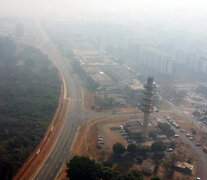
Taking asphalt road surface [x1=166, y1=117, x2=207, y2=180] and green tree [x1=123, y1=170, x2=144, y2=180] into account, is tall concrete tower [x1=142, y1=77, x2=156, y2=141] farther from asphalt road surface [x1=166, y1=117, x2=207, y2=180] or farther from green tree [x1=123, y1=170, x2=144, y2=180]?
green tree [x1=123, y1=170, x2=144, y2=180]

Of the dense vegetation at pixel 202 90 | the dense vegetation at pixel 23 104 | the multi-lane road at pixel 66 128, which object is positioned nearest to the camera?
the multi-lane road at pixel 66 128

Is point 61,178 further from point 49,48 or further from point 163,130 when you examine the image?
point 49,48

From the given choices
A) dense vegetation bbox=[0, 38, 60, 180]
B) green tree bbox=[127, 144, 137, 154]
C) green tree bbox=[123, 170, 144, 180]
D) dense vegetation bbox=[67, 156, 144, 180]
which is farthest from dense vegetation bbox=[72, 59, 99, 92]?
green tree bbox=[123, 170, 144, 180]

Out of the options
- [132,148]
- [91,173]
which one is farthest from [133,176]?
[132,148]

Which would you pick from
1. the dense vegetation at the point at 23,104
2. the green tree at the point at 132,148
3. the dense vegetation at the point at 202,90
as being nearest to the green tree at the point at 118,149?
the green tree at the point at 132,148

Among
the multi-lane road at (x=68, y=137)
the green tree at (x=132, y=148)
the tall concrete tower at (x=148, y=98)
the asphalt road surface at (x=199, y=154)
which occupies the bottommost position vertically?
the asphalt road surface at (x=199, y=154)

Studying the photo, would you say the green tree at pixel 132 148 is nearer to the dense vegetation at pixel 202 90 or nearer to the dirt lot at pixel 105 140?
the dirt lot at pixel 105 140

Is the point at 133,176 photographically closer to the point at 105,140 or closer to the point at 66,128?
the point at 105,140

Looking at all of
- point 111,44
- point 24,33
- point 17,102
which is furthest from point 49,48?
point 17,102
